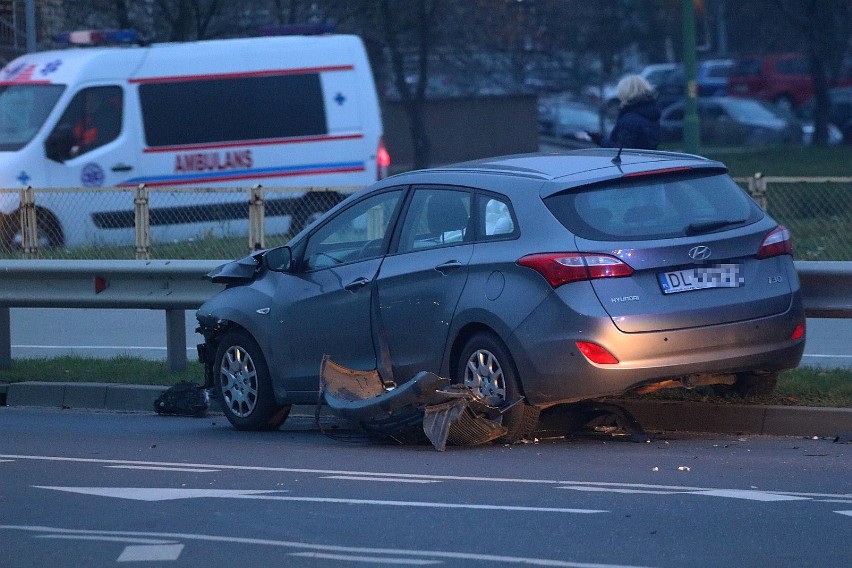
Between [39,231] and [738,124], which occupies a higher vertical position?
[738,124]

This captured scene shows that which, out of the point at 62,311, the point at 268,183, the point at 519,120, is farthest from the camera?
the point at 519,120

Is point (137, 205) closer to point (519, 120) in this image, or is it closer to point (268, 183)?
point (268, 183)

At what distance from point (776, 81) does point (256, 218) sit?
35616 millimetres

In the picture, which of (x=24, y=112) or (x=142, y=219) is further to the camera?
(x=24, y=112)

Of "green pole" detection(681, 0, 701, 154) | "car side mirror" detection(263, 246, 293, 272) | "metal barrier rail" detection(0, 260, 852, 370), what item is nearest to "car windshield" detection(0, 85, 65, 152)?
"metal barrier rail" detection(0, 260, 852, 370)

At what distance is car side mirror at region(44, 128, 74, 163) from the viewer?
61.8ft

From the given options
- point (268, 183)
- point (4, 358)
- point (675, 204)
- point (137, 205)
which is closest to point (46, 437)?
point (4, 358)

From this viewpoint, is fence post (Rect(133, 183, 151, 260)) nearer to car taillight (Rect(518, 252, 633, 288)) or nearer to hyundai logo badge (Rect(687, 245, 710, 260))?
car taillight (Rect(518, 252, 633, 288))

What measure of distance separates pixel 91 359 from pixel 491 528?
6764mm

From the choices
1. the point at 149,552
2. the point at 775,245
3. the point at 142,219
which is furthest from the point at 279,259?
the point at 142,219

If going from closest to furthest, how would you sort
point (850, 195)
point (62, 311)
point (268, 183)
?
1. point (850, 195)
2. point (62, 311)
3. point (268, 183)

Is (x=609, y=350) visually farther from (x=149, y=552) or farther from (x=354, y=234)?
(x=149, y=552)

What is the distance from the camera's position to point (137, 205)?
16.3m

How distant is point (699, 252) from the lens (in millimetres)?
7828
